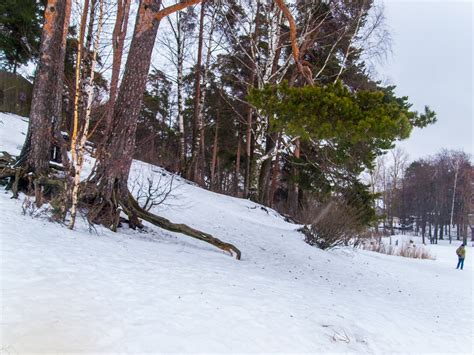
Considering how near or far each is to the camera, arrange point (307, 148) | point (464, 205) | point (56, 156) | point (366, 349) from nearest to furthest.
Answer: point (366, 349), point (56, 156), point (307, 148), point (464, 205)

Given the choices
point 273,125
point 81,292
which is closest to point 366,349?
point 81,292

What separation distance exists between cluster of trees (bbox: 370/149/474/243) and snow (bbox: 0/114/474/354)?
3832 centimetres

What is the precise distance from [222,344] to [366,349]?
1644 mm

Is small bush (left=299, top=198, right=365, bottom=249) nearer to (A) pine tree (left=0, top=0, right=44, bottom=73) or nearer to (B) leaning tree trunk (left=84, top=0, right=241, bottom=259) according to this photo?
(B) leaning tree trunk (left=84, top=0, right=241, bottom=259)

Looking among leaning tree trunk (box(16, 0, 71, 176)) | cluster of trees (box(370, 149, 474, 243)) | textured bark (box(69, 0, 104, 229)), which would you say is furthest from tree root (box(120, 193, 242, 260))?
cluster of trees (box(370, 149, 474, 243))

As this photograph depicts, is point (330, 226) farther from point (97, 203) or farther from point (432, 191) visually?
point (432, 191)

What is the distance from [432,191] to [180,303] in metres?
53.7

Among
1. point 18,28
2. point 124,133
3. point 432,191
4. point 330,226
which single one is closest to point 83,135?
point 124,133

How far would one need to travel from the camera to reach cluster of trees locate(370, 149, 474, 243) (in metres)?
44.1

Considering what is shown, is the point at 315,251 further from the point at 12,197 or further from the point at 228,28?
the point at 228,28

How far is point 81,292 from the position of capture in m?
3.28

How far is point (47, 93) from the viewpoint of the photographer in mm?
6828

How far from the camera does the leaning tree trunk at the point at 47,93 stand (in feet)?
21.9

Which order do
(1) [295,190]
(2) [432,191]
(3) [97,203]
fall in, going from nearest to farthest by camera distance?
(3) [97,203] → (1) [295,190] → (2) [432,191]
